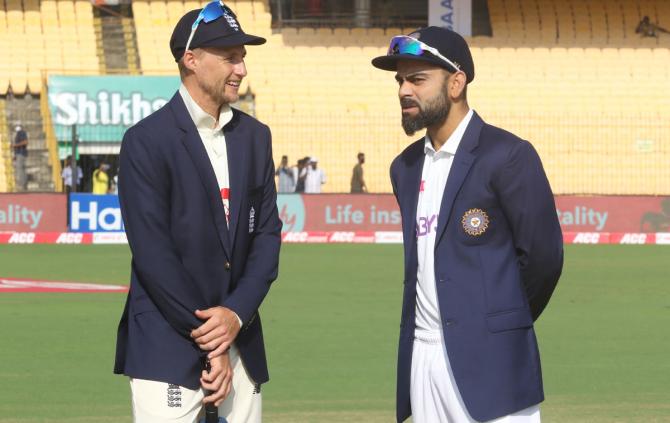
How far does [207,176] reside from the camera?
433 cm

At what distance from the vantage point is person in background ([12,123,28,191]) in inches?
1047

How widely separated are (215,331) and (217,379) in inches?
6.7

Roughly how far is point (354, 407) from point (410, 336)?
3.78 meters

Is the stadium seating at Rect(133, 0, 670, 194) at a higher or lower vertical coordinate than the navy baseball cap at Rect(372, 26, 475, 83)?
lower

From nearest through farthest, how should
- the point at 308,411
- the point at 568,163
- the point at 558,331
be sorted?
the point at 308,411 → the point at 558,331 → the point at 568,163

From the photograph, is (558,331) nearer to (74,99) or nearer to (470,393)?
(470,393)

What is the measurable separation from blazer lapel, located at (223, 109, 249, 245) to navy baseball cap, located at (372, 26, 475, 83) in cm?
63

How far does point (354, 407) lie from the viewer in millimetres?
8320

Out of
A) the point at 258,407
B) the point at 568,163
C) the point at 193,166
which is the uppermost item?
the point at 193,166

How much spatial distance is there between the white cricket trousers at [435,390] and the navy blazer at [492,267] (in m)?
0.05

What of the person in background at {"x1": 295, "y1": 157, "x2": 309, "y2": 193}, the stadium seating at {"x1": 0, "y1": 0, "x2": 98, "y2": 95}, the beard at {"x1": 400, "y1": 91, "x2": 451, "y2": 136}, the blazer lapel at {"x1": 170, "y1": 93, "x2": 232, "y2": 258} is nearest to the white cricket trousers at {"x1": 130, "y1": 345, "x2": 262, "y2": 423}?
the blazer lapel at {"x1": 170, "y1": 93, "x2": 232, "y2": 258}

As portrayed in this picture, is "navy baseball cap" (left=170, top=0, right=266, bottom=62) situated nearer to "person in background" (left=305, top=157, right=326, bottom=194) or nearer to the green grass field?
the green grass field

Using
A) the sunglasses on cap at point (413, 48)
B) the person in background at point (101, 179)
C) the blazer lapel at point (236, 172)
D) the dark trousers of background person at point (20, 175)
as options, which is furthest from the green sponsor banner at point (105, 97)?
the blazer lapel at point (236, 172)

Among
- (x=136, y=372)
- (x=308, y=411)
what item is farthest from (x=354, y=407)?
(x=136, y=372)
